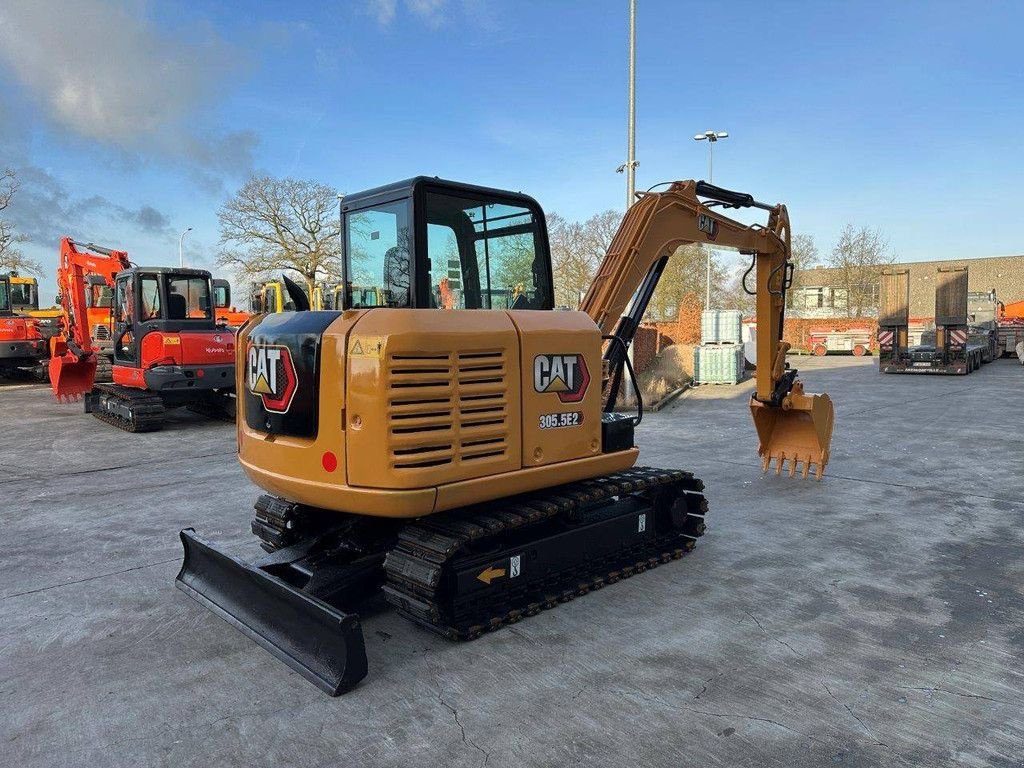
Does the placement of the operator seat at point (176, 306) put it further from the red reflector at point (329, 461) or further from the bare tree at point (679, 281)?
the bare tree at point (679, 281)

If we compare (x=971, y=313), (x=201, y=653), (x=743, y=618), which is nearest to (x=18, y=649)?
(x=201, y=653)

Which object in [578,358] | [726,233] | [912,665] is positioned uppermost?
[726,233]

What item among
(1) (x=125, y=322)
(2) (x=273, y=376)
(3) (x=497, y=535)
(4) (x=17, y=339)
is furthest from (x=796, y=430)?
(4) (x=17, y=339)

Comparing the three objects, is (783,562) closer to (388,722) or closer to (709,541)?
(709,541)

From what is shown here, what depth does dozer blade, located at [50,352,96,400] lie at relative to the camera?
1559cm

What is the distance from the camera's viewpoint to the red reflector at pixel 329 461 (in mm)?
4051

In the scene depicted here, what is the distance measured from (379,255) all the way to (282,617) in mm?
2364

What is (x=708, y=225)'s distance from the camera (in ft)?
22.8

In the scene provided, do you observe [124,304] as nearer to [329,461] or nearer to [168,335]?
[168,335]

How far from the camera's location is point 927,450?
1038cm

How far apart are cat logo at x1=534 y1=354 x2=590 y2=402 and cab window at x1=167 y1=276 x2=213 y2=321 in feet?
34.5

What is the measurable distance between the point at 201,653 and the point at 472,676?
169 cm

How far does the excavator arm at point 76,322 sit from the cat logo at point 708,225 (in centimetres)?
1344


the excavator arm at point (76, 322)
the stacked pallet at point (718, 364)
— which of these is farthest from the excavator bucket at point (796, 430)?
the excavator arm at point (76, 322)
